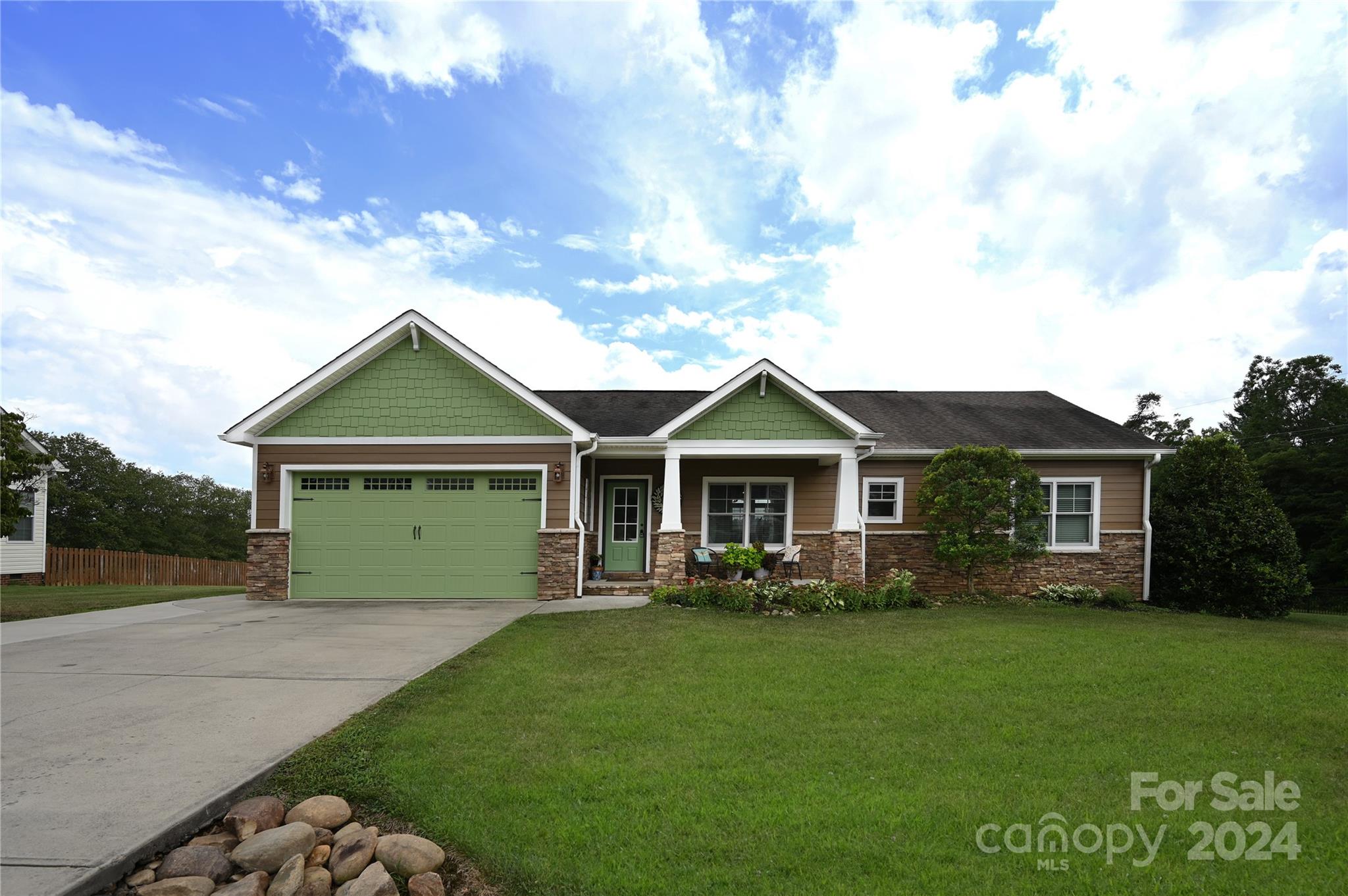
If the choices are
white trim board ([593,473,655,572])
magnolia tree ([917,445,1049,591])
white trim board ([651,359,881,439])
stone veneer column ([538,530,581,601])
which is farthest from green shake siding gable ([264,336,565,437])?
magnolia tree ([917,445,1049,591])

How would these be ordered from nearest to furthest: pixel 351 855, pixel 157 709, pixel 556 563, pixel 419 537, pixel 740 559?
1. pixel 351 855
2. pixel 157 709
3. pixel 556 563
4. pixel 740 559
5. pixel 419 537

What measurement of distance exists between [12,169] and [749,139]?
40.3 ft

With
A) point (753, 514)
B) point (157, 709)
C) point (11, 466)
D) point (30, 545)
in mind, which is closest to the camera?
point (157, 709)

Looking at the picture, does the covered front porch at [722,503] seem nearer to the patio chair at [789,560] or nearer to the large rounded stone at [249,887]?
the patio chair at [789,560]

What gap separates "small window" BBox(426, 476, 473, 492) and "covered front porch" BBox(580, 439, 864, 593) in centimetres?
231

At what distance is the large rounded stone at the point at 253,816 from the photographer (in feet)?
11.8

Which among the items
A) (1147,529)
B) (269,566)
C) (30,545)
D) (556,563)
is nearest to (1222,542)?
(1147,529)

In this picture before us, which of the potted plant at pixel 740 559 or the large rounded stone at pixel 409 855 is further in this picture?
the potted plant at pixel 740 559

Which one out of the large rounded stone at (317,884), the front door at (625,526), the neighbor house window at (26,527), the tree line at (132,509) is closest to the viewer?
the large rounded stone at (317,884)

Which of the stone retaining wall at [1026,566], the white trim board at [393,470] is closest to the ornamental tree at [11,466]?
the white trim board at [393,470]

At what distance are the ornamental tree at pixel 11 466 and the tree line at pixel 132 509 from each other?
67.5ft

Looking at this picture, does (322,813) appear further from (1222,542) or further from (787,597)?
(1222,542)

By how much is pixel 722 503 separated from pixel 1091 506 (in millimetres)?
8113

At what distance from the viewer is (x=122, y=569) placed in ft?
75.4
